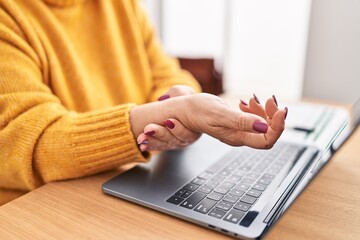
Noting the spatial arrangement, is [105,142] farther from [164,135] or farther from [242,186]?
[242,186]

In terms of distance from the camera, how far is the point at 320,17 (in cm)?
147

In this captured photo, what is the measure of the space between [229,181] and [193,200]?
0.07m

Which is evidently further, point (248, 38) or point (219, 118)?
point (248, 38)

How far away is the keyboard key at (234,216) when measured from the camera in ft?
1.18

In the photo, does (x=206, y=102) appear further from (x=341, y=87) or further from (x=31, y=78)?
(x=341, y=87)

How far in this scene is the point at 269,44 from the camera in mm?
1860

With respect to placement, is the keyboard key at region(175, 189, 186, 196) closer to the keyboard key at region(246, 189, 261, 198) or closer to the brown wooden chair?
the keyboard key at region(246, 189, 261, 198)

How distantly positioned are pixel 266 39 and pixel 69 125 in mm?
1595

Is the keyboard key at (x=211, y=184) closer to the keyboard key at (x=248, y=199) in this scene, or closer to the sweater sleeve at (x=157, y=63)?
the keyboard key at (x=248, y=199)

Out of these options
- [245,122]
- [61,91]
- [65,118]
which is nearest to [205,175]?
[245,122]

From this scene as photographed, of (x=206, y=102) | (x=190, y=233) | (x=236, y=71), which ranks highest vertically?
(x=206, y=102)

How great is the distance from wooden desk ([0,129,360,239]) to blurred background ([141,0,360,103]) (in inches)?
24.5

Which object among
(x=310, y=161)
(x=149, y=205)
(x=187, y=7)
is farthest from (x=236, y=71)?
(x=149, y=205)

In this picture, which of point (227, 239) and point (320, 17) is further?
point (320, 17)
